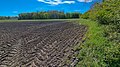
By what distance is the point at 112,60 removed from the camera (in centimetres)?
689

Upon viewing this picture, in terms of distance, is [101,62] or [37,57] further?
[37,57]

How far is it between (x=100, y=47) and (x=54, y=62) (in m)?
1.83

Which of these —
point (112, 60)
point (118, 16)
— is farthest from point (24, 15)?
point (112, 60)

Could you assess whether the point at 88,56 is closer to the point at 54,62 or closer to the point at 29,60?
the point at 54,62

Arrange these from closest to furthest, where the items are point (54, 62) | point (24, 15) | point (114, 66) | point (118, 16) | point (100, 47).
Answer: point (114, 66) → point (54, 62) → point (100, 47) → point (118, 16) → point (24, 15)

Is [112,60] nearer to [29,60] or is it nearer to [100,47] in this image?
[100,47]

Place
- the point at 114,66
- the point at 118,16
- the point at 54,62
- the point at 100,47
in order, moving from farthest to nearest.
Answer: the point at 118,16
the point at 100,47
the point at 54,62
the point at 114,66

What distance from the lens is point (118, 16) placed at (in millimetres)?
12695

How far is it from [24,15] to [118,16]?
78482mm

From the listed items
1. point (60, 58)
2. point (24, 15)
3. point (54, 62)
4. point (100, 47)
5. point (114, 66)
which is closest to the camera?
point (114, 66)

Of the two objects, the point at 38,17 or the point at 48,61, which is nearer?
the point at 48,61

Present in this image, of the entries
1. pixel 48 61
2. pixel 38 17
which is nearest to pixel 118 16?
pixel 48 61

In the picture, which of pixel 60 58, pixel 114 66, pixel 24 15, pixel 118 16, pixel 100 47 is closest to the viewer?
pixel 114 66

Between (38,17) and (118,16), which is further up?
(118,16)
